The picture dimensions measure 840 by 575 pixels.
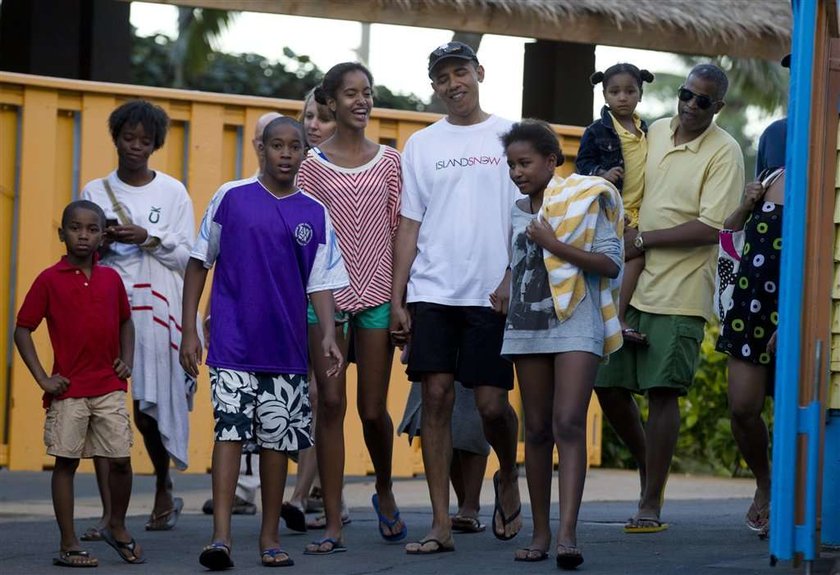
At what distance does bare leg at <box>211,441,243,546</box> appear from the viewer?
6.49 meters

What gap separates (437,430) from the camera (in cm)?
712

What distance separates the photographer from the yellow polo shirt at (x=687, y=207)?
7781mm

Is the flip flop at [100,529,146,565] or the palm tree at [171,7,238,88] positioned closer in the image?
the flip flop at [100,529,146,565]

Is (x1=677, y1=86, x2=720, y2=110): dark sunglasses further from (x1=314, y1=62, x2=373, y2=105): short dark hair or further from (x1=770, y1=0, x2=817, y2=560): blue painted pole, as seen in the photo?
(x1=770, y1=0, x2=817, y2=560): blue painted pole

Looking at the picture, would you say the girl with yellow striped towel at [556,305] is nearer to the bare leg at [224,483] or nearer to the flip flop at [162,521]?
the bare leg at [224,483]

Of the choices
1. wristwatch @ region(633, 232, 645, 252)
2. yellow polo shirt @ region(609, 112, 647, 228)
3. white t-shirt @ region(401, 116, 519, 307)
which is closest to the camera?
white t-shirt @ region(401, 116, 519, 307)

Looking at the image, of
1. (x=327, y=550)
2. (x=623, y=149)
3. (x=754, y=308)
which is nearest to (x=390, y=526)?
(x=327, y=550)

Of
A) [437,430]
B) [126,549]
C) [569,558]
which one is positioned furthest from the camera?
[437,430]

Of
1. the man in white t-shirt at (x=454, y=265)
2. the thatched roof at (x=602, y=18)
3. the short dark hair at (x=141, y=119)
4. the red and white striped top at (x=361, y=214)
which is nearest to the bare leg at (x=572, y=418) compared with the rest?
the man in white t-shirt at (x=454, y=265)

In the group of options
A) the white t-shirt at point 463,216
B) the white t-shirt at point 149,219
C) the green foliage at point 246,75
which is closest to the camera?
the white t-shirt at point 463,216

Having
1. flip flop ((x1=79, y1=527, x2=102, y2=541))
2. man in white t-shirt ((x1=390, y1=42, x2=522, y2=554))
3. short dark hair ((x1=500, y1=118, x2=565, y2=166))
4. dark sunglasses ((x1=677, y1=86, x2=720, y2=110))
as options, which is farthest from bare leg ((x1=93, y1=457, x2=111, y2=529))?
dark sunglasses ((x1=677, y1=86, x2=720, y2=110))

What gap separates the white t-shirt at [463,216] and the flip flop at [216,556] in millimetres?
1526

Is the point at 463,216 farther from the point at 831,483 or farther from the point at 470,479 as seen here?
the point at 831,483

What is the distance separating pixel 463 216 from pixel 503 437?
41.4 inches
